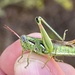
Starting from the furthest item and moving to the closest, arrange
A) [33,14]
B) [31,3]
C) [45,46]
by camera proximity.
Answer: [33,14]
[31,3]
[45,46]

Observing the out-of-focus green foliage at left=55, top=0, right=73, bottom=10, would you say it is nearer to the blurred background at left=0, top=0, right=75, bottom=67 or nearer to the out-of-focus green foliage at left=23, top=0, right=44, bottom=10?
the blurred background at left=0, top=0, right=75, bottom=67

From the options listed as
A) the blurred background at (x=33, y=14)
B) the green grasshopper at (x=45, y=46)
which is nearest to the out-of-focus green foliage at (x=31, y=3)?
the blurred background at (x=33, y=14)

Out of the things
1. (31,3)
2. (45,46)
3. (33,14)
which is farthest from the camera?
(33,14)

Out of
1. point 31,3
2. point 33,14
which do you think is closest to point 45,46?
point 31,3

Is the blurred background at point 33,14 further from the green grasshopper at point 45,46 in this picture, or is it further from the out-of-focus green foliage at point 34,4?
the green grasshopper at point 45,46

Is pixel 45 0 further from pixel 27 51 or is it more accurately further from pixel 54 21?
pixel 27 51

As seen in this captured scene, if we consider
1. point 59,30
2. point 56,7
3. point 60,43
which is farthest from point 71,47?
point 56,7

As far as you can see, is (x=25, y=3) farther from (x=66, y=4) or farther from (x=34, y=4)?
(x=66, y=4)

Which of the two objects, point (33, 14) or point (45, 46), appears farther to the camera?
point (33, 14)

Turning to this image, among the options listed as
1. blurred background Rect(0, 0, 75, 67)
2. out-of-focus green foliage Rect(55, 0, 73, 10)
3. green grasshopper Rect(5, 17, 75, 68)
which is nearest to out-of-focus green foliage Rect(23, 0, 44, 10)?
blurred background Rect(0, 0, 75, 67)

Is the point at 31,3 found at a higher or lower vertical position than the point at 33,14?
higher
